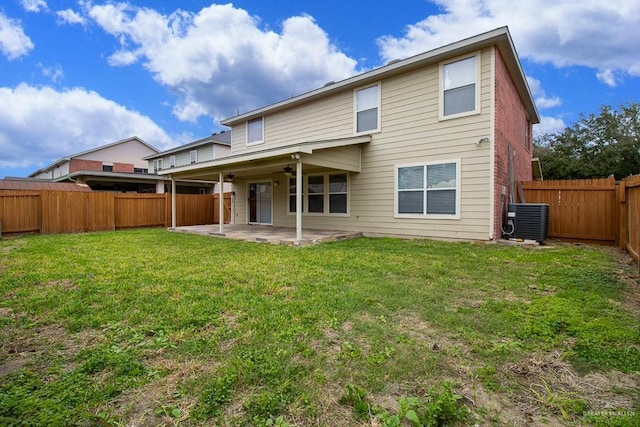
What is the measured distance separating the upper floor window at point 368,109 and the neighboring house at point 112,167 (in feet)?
51.6

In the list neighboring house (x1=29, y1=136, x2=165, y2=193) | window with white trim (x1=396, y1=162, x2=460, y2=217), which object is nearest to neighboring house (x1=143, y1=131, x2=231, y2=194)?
neighboring house (x1=29, y1=136, x2=165, y2=193)

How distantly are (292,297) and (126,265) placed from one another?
3.76 m

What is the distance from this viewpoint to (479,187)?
785 centimetres

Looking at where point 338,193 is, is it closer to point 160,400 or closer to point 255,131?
point 255,131

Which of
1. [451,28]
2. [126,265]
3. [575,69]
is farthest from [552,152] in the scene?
[126,265]

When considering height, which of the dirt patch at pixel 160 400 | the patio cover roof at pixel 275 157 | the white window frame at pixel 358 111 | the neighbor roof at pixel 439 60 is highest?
the neighbor roof at pixel 439 60

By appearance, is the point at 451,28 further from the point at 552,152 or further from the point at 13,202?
the point at 552,152

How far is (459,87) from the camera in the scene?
816 cm

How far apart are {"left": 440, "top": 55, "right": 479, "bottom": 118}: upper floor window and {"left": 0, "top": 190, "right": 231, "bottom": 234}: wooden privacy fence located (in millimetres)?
11271

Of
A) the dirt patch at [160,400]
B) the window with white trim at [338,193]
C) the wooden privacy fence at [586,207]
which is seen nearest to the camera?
the dirt patch at [160,400]

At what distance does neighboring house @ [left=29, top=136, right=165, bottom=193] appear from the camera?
20.0 m

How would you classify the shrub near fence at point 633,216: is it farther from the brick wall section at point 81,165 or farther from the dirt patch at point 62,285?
the brick wall section at point 81,165

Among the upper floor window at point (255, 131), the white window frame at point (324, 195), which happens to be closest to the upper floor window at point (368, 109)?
Result: the white window frame at point (324, 195)

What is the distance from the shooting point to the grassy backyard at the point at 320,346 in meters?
1.89
